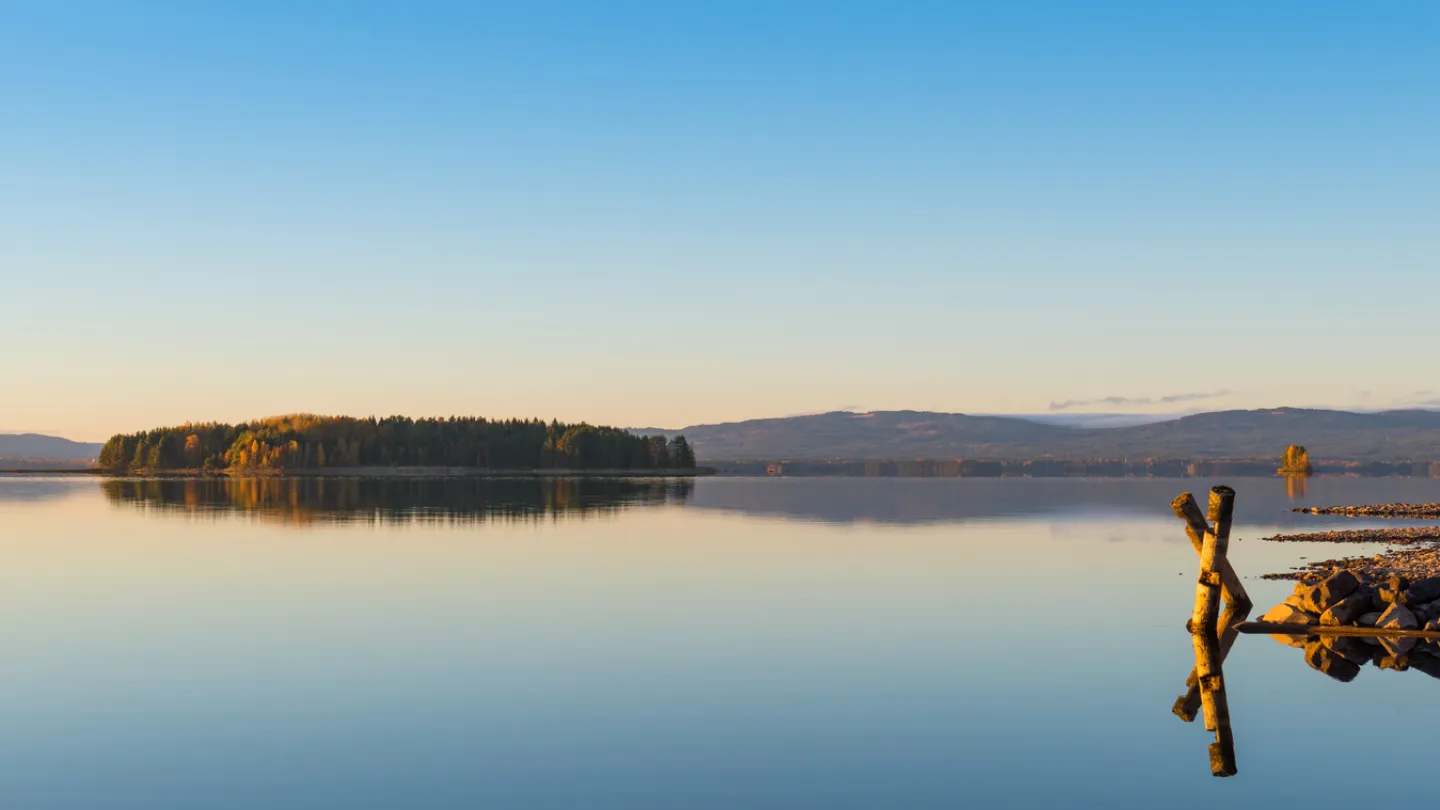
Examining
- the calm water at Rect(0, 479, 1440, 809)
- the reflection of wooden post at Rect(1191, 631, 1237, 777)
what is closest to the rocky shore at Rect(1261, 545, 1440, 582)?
the calm water at Rect(0, 479, 1440, 809)

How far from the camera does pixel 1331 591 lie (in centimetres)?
2919

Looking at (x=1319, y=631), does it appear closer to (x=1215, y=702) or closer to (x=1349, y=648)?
(x=1349, y=648)


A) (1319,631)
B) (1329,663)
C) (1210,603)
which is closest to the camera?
(1329,663)

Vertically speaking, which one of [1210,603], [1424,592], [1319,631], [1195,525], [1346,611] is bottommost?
[1319,631]

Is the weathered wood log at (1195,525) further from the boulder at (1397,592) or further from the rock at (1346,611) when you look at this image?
the boulder at (1397,592)

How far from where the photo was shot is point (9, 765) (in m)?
17.7

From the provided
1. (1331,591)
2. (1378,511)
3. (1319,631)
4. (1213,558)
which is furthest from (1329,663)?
(1378,511)

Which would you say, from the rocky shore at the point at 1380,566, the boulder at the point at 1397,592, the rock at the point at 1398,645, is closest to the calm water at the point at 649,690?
the rock at the point at 1398,645

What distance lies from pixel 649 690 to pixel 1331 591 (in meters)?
16.6

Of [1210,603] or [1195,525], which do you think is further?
[1195,525]

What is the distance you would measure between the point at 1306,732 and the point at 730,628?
1397 centimetres

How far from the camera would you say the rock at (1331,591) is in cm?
2912

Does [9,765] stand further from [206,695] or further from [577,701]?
[577,701]

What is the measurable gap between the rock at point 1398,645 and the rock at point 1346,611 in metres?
1.22
